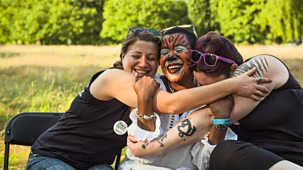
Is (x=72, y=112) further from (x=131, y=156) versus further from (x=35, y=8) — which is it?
(x=35, y=8)

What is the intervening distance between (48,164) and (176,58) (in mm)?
1010

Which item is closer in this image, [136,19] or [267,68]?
[267,68]

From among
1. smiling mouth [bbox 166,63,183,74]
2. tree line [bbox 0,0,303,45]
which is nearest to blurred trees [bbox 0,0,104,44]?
tree line [bbox 0,0,303,45]

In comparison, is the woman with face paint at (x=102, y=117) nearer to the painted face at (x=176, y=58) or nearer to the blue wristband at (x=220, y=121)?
the painted face at (x=176, y=58)

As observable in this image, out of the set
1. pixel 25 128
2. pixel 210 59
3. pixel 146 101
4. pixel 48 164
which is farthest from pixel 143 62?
pixel 25 128

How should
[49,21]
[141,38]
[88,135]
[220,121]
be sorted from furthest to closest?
[49,21] → [88,135] → [141,38] → [220,121]

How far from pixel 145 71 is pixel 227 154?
0.80 meters

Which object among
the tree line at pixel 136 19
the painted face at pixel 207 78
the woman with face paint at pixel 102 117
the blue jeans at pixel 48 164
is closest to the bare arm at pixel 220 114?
the painted face at pixel 207 78

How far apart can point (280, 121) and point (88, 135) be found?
117cm

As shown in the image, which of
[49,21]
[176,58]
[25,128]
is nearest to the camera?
[176,58]

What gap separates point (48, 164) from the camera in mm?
3217

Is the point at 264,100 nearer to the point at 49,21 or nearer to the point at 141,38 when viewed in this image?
the point at 141,38

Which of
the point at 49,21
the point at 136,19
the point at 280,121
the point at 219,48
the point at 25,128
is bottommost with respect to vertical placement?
the point at 49,21

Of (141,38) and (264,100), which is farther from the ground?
(141,38)
